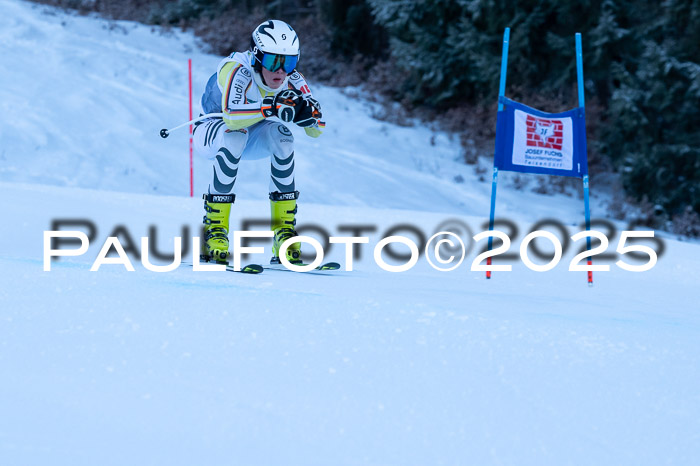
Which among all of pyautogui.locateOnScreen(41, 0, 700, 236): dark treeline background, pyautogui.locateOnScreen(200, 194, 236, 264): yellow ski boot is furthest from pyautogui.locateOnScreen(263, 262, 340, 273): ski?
pyautogui.locateOnScreen(41, 0, 700, 236): dark treeline background

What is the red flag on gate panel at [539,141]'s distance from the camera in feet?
17.1

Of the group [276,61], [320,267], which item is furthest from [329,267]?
[276,61]

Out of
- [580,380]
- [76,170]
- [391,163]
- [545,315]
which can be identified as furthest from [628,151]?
[580,380]

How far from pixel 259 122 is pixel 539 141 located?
5.86ft

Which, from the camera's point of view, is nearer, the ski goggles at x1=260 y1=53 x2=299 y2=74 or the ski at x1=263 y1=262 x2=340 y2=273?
the ski goggles at x1=260 y1=53 x2=299 y2=74

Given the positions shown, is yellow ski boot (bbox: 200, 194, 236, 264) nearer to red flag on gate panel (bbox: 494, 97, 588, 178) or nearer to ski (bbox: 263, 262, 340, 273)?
ski (bbox: 263, 262, 340, 273)

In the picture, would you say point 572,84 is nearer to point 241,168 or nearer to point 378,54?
point 378,54

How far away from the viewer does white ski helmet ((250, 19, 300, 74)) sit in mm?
4441

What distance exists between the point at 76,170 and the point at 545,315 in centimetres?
807

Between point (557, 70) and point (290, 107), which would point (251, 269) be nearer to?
point (290, 107)

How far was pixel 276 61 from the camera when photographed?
4461 mm

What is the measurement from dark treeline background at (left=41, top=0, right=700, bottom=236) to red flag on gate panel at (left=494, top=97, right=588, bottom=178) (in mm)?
6110

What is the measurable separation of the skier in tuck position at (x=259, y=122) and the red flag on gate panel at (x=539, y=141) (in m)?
1.29

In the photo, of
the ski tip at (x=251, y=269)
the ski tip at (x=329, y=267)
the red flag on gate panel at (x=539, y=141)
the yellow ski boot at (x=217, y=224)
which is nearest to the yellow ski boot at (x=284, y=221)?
the ski tip at (x=329, y=267)
